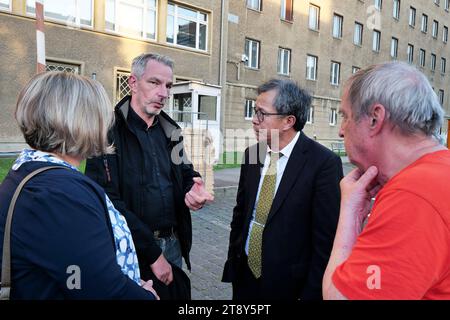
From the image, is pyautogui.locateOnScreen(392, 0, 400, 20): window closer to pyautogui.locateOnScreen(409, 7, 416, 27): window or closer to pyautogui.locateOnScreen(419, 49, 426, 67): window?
pyautogui.locateOnScreen(409, 7, 416, 27): window

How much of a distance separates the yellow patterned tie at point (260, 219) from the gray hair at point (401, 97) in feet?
3.82

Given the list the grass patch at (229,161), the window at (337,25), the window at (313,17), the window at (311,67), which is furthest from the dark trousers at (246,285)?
the window at (337,25)

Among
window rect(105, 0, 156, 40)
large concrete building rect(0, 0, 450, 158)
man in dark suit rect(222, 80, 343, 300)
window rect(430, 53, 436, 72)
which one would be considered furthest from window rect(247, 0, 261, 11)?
window rect(430, 53, 436, 72)

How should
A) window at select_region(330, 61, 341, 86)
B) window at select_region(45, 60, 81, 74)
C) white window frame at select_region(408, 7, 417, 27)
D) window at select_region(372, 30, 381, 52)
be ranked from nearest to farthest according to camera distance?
1. window at select_region(45, 60, 81, 74)
2. window at select_region(330, 61, 341, 86)
3. window at select_region(372, 30, 381, 52)
4. white window frame at select_region(408, 7, 417, 27)

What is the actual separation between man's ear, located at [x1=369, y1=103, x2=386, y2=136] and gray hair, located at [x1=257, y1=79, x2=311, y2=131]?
49.6 inches

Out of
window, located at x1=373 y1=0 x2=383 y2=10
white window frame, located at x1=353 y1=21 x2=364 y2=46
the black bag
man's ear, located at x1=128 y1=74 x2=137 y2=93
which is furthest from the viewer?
window, located at x1=373 y1=0 x2=383 y2=10

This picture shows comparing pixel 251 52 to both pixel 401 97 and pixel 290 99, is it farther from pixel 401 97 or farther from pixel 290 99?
pixel 401 97

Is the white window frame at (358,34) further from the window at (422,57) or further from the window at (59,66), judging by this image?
the window at (59,66)

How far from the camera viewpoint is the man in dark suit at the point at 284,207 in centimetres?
223

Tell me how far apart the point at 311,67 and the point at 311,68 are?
66mm

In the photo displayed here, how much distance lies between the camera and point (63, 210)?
4.02 feet

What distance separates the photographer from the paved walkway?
3.85 meters

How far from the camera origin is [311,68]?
24.0 m

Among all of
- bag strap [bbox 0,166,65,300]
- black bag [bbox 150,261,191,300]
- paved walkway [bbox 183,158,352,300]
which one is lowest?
paved walkway [bbox 183,158,352,300]
